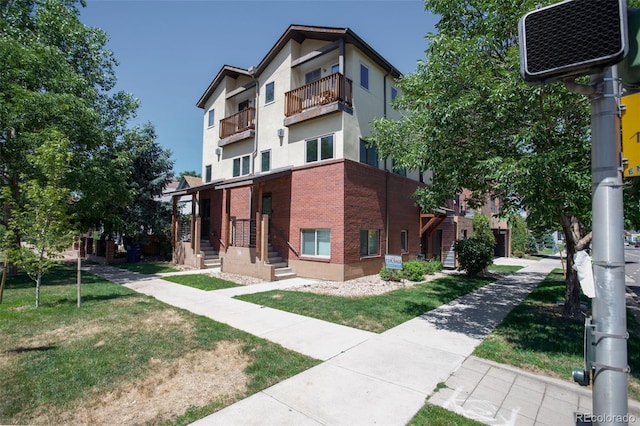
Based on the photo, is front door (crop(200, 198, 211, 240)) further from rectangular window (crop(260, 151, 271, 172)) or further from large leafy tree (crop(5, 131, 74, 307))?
large leafy tree (crop(5, 131, 74, 307))

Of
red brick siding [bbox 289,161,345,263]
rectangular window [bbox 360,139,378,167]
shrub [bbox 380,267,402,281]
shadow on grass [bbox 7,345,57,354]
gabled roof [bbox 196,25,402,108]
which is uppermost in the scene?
gabled roof [bbox 196,25,402,108]

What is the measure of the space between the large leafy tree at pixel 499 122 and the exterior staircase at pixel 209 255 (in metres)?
13.5

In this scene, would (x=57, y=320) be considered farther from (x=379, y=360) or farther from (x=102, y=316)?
(x=379, y=360)

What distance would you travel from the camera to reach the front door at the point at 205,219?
20.2 m

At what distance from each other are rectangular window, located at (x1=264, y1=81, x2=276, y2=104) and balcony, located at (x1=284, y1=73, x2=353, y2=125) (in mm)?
1453

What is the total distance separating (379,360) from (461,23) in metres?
7.57

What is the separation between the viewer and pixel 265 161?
54.7 ft

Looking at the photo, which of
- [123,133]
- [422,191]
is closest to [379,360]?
[422,191]

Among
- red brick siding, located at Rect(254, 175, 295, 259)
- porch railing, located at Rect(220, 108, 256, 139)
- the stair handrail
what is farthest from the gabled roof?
the stair handrail

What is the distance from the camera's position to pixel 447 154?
7164mm

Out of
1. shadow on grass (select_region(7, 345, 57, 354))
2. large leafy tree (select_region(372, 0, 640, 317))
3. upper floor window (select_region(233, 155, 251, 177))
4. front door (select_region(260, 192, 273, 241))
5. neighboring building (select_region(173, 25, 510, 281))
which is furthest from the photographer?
upper floor window (select_region(233, 155, 251, 177))

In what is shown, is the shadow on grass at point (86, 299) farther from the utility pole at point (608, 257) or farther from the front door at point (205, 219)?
the utility pole at point (608, 257)

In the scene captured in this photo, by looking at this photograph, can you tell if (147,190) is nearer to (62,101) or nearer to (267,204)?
(62,101)

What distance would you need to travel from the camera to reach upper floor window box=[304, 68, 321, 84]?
15245 mm
